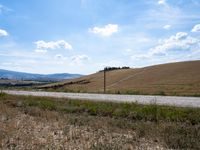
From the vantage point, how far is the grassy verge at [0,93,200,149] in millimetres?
11318

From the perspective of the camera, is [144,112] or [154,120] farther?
[144,112]

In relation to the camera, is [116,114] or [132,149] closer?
[132,149]

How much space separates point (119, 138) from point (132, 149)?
5.79 feet

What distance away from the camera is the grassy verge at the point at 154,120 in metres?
11.3

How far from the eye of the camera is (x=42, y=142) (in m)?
10.6

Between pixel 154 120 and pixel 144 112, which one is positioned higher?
pixel 144 112

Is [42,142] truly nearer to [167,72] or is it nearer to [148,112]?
[148,112]

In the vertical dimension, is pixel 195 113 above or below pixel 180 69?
below

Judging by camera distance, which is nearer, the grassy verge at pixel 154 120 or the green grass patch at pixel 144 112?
the grassy verge at pixel 154 120

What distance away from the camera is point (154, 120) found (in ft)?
55.5

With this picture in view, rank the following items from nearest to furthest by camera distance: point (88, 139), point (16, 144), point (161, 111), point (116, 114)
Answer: point (16, 144) < point (88, 139) < point (161, 111) < point (116, 114)

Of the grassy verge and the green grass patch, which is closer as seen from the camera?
the grassy verge

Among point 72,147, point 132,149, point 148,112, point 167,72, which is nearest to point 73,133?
point 72,147

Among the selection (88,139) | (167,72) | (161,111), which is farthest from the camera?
(167,72)
